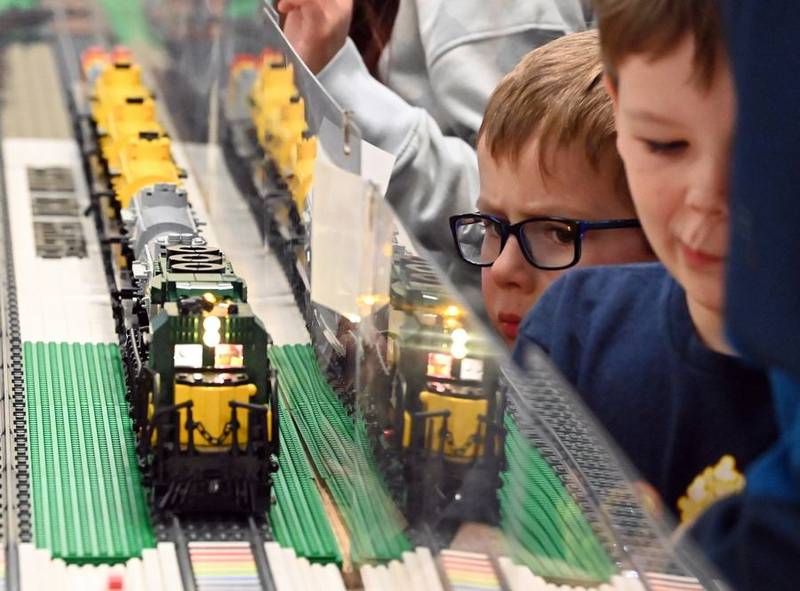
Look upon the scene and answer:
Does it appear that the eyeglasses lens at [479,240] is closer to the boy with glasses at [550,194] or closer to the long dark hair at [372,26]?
the boy with glasses at [550,194]

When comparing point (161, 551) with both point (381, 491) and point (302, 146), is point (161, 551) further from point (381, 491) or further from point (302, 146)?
point (302, 146)

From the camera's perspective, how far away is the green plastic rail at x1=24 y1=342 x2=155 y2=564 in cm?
291

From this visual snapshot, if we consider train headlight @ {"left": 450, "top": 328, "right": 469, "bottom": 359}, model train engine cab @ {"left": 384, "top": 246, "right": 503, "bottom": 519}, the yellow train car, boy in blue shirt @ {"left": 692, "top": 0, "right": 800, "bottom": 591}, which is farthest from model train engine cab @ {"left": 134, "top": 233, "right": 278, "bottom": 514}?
the yellow train car

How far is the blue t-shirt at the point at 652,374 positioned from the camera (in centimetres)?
216

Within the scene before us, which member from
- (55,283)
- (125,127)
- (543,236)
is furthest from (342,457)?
(125,127)

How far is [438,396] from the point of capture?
2268mm

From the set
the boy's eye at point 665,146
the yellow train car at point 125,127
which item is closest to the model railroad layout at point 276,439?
the yellow train car at point 125,127

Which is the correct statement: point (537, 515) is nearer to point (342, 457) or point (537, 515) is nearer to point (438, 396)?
point (438, 396)

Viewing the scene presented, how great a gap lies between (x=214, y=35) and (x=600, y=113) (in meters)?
3.06

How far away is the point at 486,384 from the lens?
2199 millimetres

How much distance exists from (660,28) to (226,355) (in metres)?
1.54

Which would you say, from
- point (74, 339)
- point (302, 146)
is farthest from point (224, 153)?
point (302, 146)

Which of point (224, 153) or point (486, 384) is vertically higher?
point (486, 384)

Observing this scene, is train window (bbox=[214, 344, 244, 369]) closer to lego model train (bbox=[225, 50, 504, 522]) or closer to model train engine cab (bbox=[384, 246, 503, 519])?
lego model train (bbox=[225, 50, 504, 522])
